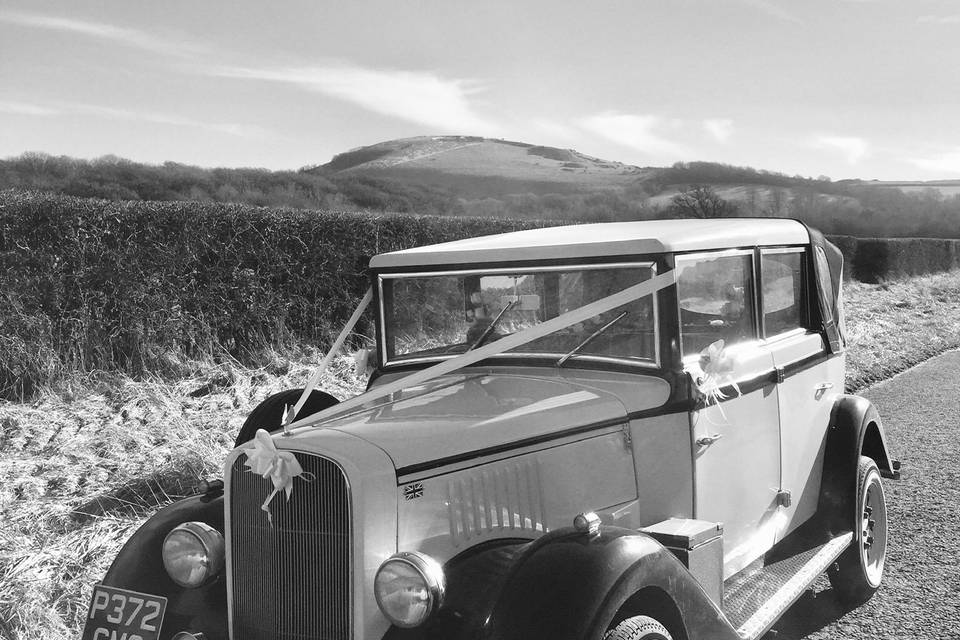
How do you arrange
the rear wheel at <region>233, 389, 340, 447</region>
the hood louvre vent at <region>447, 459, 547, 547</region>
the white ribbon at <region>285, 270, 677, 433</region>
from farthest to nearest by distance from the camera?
the rear wheel at <region>233, 389, 340, 447</region>, the white ribbon at <region>285, 270, 677, 433</region>, the hood louvre vent at <region>447, 459, 547, 547</region>

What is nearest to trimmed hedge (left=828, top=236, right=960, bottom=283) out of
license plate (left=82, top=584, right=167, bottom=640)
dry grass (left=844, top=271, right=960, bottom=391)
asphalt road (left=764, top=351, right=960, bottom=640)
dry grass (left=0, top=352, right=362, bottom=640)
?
dry grass (left=844, top=271, right=960, bottom=391)

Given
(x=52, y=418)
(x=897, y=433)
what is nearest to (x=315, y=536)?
(x=52, y=418)

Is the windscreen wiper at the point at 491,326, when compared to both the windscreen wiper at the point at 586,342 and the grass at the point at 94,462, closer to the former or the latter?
the windscreen wiper at the point at 586,342

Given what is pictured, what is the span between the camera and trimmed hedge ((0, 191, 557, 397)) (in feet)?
23.4

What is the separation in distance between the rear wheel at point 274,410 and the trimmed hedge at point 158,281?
3157 mm

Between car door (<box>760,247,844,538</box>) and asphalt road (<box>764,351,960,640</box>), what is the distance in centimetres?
45

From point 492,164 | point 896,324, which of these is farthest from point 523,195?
point 492,164

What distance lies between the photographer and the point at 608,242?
11.1ft

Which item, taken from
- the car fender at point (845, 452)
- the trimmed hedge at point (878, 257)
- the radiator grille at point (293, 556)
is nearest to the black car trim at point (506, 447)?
the radiator grille at point (293, 556)

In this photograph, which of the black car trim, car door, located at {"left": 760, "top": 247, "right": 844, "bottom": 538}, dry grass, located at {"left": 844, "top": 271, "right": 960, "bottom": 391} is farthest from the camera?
dry grass, located at {"left": 844, "top": 271, "right": 960, "bottom": 391}

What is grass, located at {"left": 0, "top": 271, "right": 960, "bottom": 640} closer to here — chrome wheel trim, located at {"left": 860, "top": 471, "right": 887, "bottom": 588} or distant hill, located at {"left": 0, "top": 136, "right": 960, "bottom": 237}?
distant hill, located at {"left": 0, "top": 136, "right": 960, "bottom": 237}

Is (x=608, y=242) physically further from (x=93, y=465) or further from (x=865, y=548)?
(x=93, y=465)

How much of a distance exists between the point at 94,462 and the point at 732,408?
4300 mm

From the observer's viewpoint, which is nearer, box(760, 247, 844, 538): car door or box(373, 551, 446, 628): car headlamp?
box(373, 551, 446, 628): car headlamp
